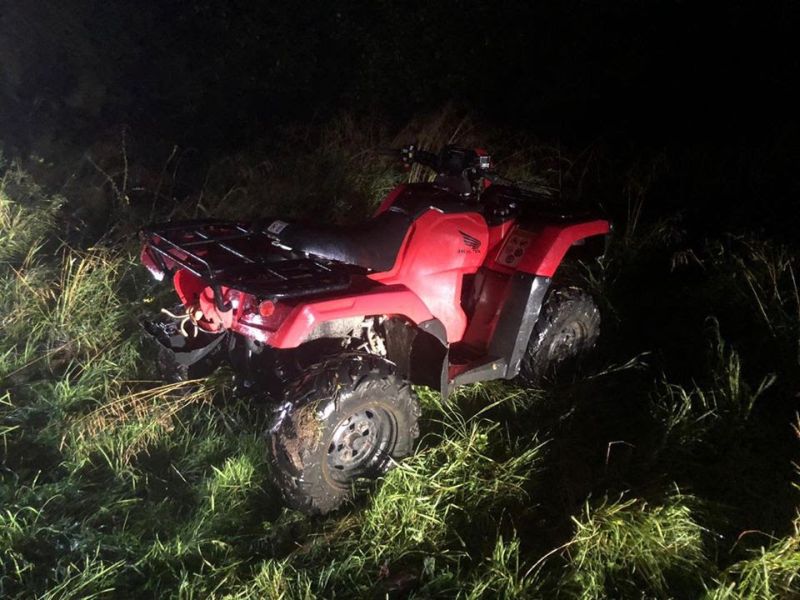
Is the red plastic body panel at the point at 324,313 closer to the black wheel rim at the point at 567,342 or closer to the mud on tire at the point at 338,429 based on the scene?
the mud on tire at the point at 338,429

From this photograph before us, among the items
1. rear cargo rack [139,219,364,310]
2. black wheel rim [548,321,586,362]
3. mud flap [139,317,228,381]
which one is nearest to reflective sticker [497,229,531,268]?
black wheel rim [548,321,586,362]

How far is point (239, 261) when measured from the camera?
2.76 meters

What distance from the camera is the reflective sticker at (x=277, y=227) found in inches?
105

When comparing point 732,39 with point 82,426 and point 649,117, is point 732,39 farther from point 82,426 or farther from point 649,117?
point 82,426

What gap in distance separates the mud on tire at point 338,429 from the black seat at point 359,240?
42 centimetres

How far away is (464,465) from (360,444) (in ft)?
1.60

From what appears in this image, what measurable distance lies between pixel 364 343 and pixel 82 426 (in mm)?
1413

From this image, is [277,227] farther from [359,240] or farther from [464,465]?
[464,465]

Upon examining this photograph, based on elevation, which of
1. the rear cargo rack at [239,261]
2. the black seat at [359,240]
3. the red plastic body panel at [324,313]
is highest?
the black seat at [359,240]

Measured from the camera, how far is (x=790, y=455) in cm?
307

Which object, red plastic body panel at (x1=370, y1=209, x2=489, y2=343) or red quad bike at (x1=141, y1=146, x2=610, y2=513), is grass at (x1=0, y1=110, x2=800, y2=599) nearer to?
red quad bike at (x1=141, y1=146, x2=610, y2=513)

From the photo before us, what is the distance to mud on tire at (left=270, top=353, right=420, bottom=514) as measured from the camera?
259 centimetres

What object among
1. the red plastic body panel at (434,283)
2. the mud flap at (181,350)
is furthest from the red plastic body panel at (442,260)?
the mud flap at (181,350)

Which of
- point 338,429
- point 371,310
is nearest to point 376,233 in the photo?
point 371,310
